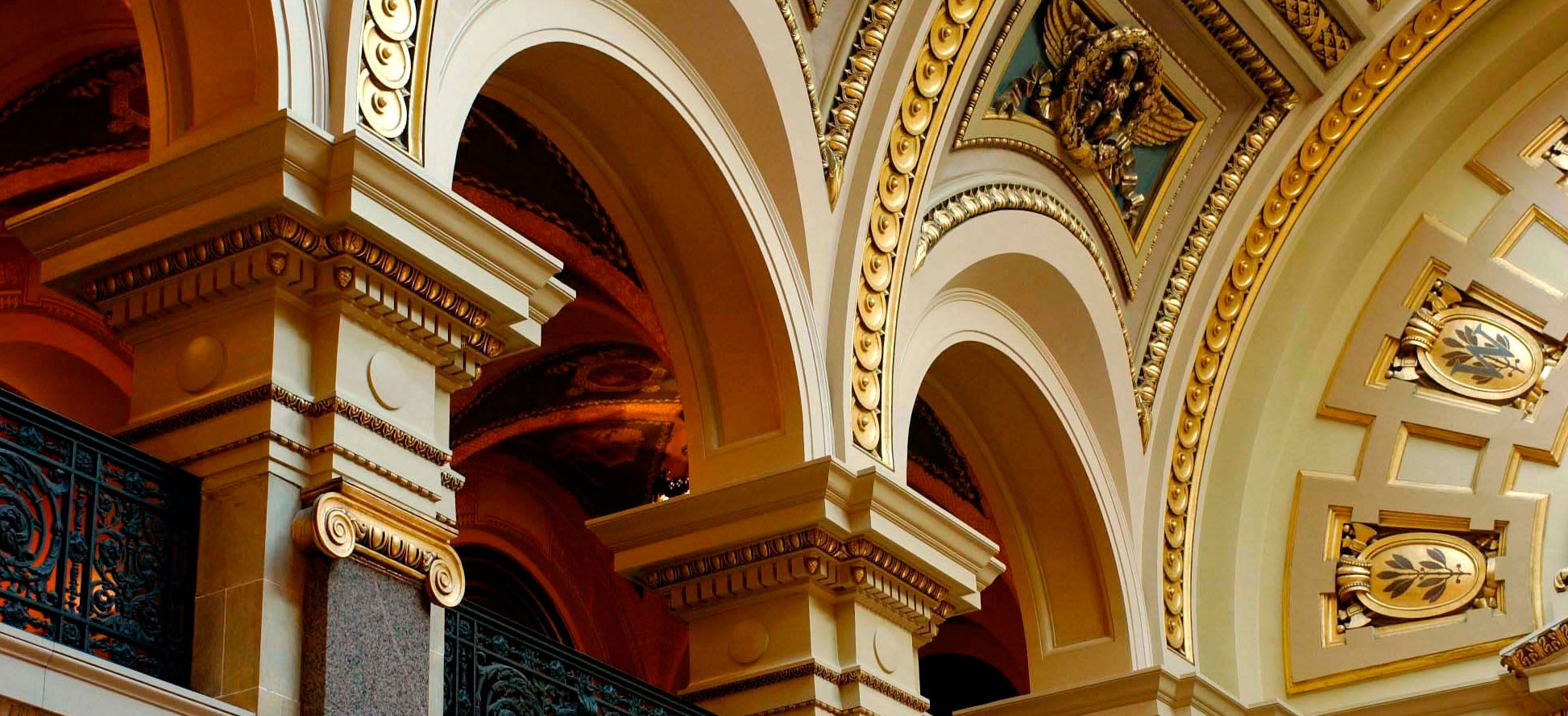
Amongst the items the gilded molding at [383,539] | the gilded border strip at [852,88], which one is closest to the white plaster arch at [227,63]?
the gilded molding at [383,539]

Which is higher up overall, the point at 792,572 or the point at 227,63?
the point at 227,63

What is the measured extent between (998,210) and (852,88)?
1281mm

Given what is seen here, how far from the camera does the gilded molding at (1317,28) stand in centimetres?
956

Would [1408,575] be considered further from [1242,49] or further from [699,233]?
[699,233]

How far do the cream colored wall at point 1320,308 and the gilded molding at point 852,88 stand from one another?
365 centimetres

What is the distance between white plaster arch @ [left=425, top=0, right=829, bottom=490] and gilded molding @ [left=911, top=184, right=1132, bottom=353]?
3.36 feet

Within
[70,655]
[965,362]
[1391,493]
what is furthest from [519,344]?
[1391,493]

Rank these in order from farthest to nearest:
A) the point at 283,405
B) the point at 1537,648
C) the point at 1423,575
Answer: the point at 1423,575 → the point at 1537,648 → the point at 283,405

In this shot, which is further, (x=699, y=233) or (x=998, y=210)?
(x=998, y=210)

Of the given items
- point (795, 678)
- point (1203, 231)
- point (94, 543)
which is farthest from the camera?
point (1203, 231)

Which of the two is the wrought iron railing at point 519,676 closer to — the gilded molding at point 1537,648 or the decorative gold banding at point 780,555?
the decorative gold banding at point 780,555

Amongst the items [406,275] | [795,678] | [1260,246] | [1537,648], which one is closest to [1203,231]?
[1260,246]

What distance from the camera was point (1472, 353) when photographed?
33.5 feet

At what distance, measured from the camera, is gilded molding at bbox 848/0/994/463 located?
7.59 meters
